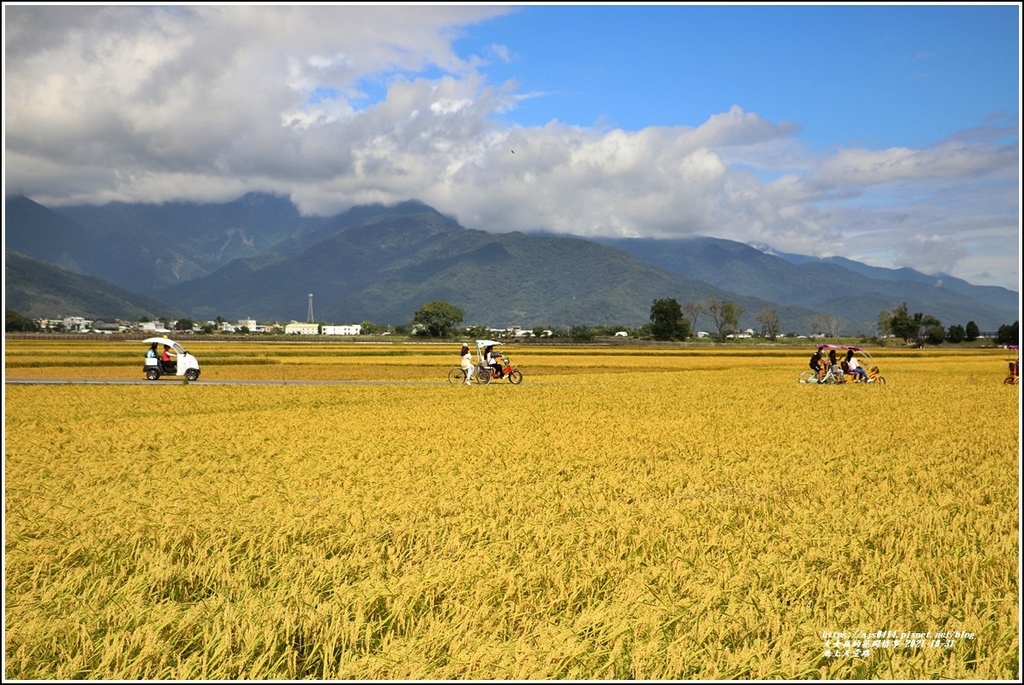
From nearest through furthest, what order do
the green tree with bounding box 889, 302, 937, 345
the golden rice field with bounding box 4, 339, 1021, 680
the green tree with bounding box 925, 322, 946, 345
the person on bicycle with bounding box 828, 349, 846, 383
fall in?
the golden rice field with bounding box 4, 339, 1021, 680 < the person on bicycle with bounding box 828, 349, 846, 383 < the green tree with bounding box 925, 322, 946, 345 < the green tree with bounding box 889, 302, 937, 345

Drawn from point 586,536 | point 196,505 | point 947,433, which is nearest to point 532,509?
point 586,536

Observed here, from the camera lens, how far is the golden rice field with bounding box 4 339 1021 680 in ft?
16.9

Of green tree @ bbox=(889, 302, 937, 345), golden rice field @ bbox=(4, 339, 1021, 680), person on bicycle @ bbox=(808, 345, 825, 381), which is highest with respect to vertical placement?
green tree @ bbox=(889, 302, 937, 345)

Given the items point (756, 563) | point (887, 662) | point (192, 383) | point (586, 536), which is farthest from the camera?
point (192, 383)

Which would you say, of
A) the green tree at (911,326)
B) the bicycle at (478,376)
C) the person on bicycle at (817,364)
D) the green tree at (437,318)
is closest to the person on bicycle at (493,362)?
the bicycle at (478,376)

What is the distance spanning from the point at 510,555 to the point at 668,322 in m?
156

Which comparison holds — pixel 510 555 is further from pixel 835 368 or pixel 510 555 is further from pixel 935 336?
pixel 935 336

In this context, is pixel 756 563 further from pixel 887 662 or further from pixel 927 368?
pixel 927 368

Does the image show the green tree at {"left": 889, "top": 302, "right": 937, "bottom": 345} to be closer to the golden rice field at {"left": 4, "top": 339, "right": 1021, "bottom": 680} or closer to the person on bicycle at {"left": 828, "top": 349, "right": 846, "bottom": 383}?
the person on bicycle at {"left": 828, "top": 349, "right": 846, "bottom": 383}

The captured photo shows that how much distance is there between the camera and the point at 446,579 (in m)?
6.79

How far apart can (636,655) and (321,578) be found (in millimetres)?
3130

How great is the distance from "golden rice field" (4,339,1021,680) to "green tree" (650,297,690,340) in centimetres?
14252

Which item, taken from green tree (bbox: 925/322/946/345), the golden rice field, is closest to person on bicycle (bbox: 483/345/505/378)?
the golden rice field

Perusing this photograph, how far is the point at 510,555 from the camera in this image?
7590mm
